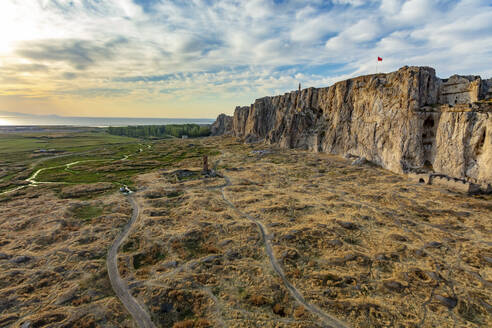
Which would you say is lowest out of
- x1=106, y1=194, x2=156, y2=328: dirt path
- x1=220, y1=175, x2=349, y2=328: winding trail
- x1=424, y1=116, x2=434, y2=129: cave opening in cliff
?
x1=106, y1=194, x2=156, y2=328: dirt path

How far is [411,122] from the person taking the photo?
182 feet

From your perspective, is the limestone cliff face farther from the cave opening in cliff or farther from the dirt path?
the dirt path

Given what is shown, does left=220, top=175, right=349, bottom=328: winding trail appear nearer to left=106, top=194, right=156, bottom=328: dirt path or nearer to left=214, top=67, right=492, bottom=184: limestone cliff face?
left=106, top=194, right=156, bottom=328: dirt path

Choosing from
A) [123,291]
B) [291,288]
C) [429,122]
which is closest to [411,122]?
[429,122]

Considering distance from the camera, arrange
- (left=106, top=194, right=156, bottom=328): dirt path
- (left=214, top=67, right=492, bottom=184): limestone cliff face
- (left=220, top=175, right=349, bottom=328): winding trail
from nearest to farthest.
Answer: (left=220, top=175, right=349, bottom=328): winding trail < (left=106, top=194, right=156, bottom=328): dirt path < (left=214, top=67, right=492, bottom=184): limestone cliff face

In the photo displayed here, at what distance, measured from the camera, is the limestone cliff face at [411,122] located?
4444cm

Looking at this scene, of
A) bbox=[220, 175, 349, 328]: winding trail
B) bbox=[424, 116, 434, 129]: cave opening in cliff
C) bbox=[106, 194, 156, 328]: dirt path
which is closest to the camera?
bbox=[220, 175, 349, 328]: winding trail

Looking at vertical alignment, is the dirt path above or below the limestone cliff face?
below

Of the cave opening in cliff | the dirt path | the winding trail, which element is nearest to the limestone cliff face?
the cave opening in cliff

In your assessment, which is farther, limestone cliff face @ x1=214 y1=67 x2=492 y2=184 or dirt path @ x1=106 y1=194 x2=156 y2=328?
limestone cliff face @ x1=214 y1=67 x2=492 y2=184

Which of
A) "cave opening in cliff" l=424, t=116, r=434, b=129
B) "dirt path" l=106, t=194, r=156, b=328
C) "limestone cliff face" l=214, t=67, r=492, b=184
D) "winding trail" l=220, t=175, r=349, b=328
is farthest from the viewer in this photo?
"cave opening in cliff" l=424, t=116, r=434, b=129

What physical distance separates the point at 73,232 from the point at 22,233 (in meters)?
6.86

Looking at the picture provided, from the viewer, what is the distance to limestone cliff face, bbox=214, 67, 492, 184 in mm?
44438

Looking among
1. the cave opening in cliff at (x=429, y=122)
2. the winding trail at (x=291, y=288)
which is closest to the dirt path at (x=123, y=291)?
the winding trail at (x=291, y=288)
